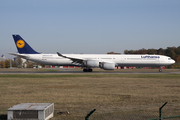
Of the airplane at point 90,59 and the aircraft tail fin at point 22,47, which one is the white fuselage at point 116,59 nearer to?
the airplane at point 90,59

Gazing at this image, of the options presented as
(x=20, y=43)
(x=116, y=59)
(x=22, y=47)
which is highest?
(x=20, y=43)

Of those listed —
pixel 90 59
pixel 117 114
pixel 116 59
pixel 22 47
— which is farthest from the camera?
pixel 22 47

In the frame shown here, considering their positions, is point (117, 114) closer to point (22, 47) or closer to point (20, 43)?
point (22, 47)

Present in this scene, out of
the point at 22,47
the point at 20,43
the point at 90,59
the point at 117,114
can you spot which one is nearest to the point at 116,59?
the point at 90,59

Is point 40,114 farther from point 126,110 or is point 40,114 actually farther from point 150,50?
point 150,50

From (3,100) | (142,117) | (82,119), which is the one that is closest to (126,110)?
(142,117)

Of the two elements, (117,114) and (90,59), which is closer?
(117,114)

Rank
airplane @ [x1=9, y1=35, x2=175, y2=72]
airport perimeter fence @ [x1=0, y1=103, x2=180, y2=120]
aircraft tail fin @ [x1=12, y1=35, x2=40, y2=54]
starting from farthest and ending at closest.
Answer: aircraft tail fin @ [x1=12, y1=35, x2=40, y2=54]
airplane @ [x1=9, y1=35, x2=175, y2=72]
airport perimeter fence @ [x1=0, y1=103, x2=180, y2=120]

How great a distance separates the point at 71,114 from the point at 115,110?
2.32 meters

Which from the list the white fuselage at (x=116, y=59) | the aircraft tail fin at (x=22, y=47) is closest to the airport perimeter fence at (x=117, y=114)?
the white fuselage at (x=116, y=59)

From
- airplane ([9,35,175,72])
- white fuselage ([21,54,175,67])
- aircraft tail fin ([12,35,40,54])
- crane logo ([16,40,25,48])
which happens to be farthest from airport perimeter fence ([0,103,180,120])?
crane logo ([16,40,25,48])

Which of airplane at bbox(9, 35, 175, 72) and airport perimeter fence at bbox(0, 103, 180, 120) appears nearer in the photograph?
airport perimeter fence at bbox(0, 103, 180, 120)

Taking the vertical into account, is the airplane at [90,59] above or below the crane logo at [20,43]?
below

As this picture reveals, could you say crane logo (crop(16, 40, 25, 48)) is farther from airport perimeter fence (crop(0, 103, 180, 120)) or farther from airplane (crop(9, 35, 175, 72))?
airport perimeter fence (crop(0, 103, 180, 120))
